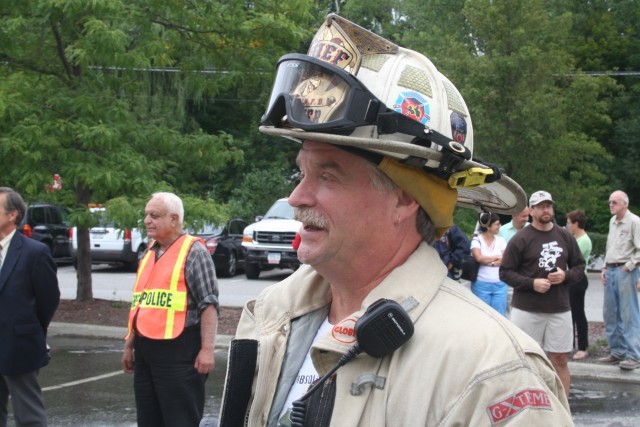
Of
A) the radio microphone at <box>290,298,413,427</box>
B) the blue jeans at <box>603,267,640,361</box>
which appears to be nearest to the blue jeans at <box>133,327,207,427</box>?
the radio microphone at <box>290,298,413,427</box>

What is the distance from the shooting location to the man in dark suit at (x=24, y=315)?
225 inches

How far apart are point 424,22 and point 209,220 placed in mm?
26674

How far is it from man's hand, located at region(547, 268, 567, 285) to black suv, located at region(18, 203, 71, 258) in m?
17.9

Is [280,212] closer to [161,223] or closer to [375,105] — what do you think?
[161,223]

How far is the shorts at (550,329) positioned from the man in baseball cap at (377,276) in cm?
552

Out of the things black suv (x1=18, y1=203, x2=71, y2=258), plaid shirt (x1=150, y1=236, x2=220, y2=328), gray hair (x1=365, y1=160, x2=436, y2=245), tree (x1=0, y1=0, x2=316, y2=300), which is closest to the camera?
gray hair (x1=365, y1=160, x2=436, y2=245)

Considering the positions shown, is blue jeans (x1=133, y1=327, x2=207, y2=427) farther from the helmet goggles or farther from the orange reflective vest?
the helmet goggles

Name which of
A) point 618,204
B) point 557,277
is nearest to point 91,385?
point 557,277

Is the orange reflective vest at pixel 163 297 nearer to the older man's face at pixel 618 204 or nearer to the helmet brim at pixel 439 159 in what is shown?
the helmet brim at pixel 439 159

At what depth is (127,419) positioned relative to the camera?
7.55m

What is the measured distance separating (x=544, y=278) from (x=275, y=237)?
40.6ft

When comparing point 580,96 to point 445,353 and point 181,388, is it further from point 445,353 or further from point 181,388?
point 445,353

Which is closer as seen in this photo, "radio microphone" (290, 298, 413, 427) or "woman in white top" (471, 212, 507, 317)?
"radio microphone" (290, 298, 413, 427)

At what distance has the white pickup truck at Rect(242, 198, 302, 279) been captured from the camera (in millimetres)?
19391
